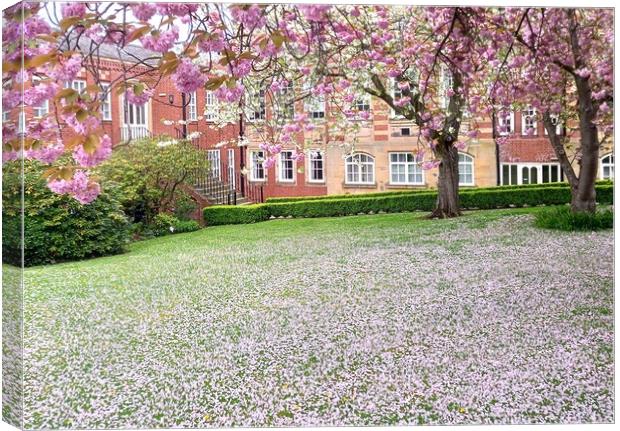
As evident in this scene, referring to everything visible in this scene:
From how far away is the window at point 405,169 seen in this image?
4.89m

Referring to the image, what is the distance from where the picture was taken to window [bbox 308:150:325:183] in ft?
15.9

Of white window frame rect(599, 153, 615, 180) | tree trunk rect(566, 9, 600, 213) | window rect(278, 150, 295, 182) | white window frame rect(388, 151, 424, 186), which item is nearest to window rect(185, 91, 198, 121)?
window rect(278, 150, 295, 182)

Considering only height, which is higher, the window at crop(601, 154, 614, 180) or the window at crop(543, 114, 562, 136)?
the window at crop(543, 114, 562, 136)

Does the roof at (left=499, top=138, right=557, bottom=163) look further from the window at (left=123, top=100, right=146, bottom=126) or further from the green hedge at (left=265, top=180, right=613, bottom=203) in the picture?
the window at (left=123, top=100, right=146, bottom=126)

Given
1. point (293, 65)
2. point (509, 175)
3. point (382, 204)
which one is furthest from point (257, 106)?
point (509, 175)

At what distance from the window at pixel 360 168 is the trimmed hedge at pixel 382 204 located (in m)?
0.11

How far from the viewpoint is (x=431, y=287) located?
480 centimetres

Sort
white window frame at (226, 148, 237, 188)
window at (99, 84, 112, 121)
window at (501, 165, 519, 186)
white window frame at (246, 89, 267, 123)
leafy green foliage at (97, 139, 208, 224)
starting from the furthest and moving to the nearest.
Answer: window at (501, 165, 519, 186)
white window frame at (226, 148, 237, 188)
white window frame at (246, 89, 267, 123)
leafy green foliage at (97, 139, 208, 224)
window at (99, 84, 112, 121)

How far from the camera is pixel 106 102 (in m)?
4.39

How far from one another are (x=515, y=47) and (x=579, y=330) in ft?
5.67

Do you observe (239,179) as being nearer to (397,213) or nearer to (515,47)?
(397,213)

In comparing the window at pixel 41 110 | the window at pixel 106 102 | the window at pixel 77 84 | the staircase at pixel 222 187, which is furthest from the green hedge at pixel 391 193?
the window at pixel 41 110

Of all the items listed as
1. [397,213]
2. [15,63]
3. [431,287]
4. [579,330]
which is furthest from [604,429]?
[15,63]

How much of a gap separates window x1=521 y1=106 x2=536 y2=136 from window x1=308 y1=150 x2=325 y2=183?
121cm
